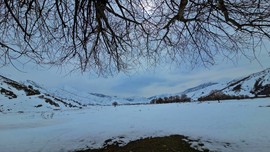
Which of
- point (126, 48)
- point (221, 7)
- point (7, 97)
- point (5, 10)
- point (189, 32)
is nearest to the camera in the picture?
point (221, 7)

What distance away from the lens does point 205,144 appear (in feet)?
14.8

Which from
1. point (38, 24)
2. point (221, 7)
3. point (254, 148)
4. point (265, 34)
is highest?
point (38, 24)

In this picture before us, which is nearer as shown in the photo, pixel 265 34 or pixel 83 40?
pixel 265 34

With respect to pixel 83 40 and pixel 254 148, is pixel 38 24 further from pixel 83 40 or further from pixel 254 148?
pixel 254 148

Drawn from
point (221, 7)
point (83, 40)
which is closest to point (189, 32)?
point (221, 7)

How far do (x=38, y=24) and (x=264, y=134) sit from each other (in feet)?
19.3

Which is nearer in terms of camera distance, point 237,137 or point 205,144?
point 205,144

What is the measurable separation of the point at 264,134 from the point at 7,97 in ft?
95.1

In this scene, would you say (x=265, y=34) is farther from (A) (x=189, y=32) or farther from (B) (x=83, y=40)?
(B) (x=83, y=40)

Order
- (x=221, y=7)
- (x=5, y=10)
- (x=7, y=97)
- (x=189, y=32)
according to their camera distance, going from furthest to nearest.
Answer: (x=7, y=97) → (x=189, y=32) → (x=5, y=10) → (x=221, y=7)

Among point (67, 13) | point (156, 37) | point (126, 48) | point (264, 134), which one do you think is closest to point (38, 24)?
point (67, 13)

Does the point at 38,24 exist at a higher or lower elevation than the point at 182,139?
higher

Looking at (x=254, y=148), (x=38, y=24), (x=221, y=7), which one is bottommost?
(x=254, y=148)

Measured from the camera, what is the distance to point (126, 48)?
5383 mm
